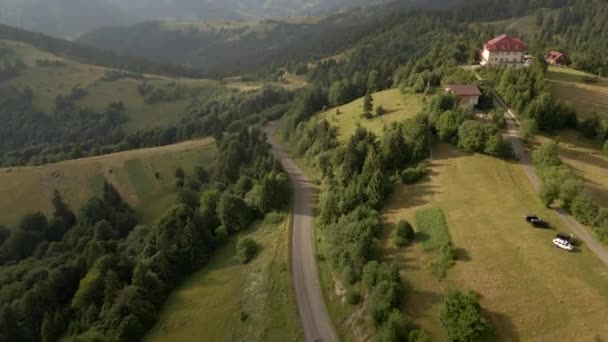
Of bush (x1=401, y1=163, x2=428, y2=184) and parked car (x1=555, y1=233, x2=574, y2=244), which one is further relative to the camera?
bush (x1=401, y1=163, x2=428, y2=184)

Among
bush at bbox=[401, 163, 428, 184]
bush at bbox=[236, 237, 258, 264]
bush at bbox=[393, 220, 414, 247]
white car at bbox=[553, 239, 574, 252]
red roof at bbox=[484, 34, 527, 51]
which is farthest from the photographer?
red roof at bbox=[484, 34, 527, 51]

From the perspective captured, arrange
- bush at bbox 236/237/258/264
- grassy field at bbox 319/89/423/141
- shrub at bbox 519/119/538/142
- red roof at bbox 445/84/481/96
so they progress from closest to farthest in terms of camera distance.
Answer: bush at bbox 236/237/258/264 < shrub at bbox 519/119/538/142 < red roof at bbox 445/84/481/96 < grassy field at bbox 319/89/423/141

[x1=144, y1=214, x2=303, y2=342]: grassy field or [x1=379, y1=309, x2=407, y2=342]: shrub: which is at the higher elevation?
[x1=379, y1=309, x2=407, y2=342]: shrub

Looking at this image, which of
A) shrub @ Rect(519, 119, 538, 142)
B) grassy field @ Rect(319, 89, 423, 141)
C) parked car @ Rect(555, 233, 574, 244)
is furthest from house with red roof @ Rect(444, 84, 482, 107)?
parked car @ Rect(555, 233, 574, 244)

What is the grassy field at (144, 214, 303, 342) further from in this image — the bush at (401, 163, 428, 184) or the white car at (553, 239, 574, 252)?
the white car at (553, 239, 574, 252)

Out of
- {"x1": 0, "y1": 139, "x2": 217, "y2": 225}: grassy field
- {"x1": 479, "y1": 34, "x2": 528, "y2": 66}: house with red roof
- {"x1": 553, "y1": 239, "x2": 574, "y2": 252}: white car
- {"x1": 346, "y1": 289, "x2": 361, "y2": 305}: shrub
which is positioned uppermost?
{"x1": 479, "y1": 34, "x2": 528, "y2": 66}: house with red roof

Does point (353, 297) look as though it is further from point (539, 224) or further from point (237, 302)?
point (539, 224)

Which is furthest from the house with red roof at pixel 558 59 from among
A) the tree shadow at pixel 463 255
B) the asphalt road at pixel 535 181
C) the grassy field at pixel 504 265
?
the tree shadow at pixel 463 255

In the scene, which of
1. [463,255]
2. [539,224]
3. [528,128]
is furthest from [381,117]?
[463,255]
